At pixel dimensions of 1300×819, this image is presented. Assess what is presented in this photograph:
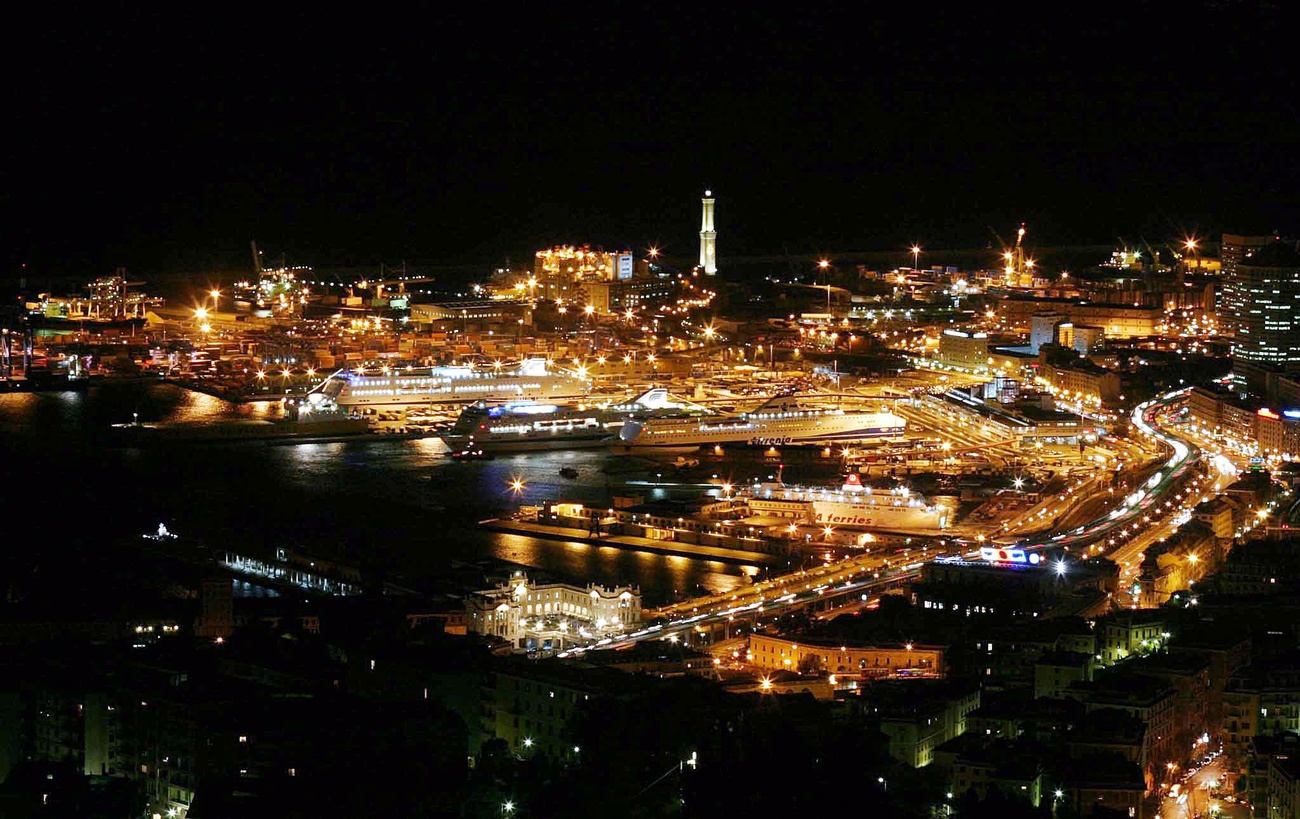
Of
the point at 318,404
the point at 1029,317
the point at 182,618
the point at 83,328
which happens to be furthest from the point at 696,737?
the point at 83,328

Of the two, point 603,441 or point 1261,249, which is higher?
point 1261,249

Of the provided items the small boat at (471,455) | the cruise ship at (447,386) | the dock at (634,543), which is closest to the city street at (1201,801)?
the dock at (634,543)

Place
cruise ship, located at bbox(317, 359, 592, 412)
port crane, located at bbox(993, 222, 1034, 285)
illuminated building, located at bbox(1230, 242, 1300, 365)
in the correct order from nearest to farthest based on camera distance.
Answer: illuminated building, located at bbox(1230, 242, 1300, 365) → cruise ship, located at bbox(317, 359, 592, 412) → port crane, located at bbox(993, 222, 1034, 285)

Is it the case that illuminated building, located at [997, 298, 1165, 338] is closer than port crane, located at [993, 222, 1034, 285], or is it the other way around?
illuminated building, located at [997, 298, 1165, 338]

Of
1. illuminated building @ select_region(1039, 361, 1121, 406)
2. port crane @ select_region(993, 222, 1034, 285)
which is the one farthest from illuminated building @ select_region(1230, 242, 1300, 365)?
port crane @ select_region(993, 222, 1034, 285)

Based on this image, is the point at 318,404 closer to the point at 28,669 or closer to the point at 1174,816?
the point at 28,669

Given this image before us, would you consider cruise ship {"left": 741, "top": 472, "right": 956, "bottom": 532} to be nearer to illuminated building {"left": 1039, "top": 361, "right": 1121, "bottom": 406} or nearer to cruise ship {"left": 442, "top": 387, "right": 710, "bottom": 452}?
cruise ship {"left": 442, "top": 387, "right": 710, "bottom": 452}

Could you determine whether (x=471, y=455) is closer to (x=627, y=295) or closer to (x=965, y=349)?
(x=965, y=349)
